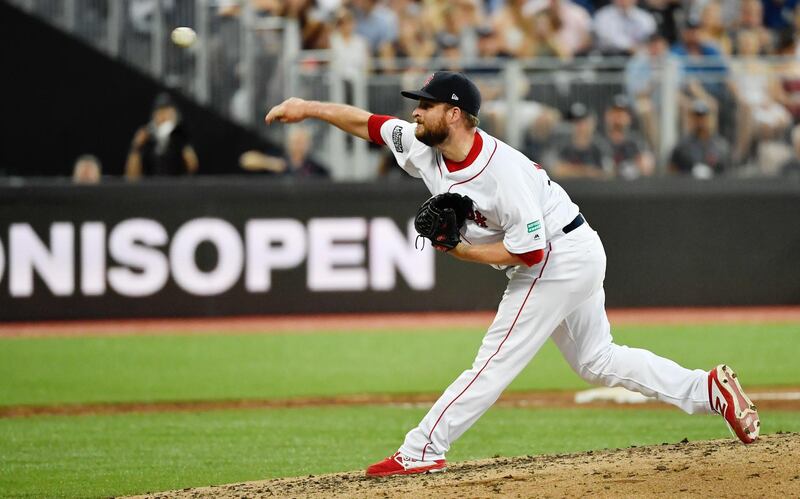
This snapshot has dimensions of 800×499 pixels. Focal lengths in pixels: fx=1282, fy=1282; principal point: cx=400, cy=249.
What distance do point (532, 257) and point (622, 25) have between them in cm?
1097

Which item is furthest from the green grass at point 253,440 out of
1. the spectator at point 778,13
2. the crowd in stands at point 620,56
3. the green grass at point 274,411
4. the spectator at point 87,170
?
the spectator at point 778,13

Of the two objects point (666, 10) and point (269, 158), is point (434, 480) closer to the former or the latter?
point (269, 158)

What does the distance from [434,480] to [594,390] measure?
14.1 feet

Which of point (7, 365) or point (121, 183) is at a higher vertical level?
point (121, 183)

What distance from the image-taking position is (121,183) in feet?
46.1

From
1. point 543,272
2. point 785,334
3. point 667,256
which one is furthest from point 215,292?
point 543,272

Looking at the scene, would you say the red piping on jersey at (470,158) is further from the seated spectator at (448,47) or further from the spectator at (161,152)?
the spectator at (161,152)

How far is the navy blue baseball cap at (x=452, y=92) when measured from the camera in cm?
604

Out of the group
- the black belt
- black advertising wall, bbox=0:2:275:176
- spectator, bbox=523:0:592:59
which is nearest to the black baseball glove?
the black belt

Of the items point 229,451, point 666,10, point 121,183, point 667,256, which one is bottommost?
point 229,451

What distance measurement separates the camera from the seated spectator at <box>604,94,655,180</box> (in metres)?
14.3

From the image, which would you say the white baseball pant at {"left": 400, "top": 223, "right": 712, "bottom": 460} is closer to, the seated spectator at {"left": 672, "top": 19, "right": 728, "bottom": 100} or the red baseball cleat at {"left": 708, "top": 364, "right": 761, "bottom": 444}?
the red baseball cleat at {"left": 708, "top": 364, "right": 761, "bottom": 444}

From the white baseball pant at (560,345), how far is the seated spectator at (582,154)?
7957mm

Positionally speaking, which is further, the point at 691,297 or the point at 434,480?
the point at 691,297
